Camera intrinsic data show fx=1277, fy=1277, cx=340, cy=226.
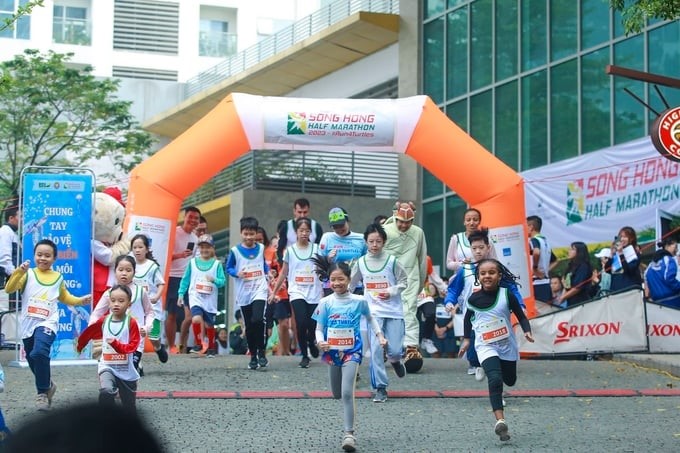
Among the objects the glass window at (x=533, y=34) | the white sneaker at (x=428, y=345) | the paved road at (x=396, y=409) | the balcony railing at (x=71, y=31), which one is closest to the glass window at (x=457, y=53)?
the glass window at (x=533, y=34)

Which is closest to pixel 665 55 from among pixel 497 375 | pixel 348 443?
pixel 497 375

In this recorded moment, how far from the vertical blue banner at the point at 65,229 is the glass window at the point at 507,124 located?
12.1 meters

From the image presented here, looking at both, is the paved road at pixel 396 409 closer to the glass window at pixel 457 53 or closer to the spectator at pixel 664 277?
the spectator at pixel 664 277

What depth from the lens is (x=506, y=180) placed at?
16484 mm

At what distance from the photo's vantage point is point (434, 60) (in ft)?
94.5

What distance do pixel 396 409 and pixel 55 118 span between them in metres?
23.5

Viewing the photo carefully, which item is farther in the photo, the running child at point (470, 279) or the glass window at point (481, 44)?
the glass window at point (481, 44)

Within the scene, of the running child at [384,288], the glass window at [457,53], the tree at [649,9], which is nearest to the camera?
the tree at [649,9]

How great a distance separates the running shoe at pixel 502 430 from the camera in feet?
31.5

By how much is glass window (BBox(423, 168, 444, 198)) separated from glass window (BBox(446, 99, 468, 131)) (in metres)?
1.55

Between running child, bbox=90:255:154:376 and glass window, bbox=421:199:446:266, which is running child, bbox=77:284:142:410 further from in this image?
glass window, bbox=421:199:446:266

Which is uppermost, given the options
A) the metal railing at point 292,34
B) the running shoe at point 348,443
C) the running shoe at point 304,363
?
the metal railing at point 292,34

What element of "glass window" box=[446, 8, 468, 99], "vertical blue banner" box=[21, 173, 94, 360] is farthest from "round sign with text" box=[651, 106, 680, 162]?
"glass window" box=[446, 8, 468, 99]

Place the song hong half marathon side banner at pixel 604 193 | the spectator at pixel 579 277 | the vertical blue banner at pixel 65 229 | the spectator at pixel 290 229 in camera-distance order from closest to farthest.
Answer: the vertical blue banner at pixel 65 229 → the spectator at pixel 290 229 → the spectator at pixel 579 277 → the song hong half marathon side banner at pixel 604 193
